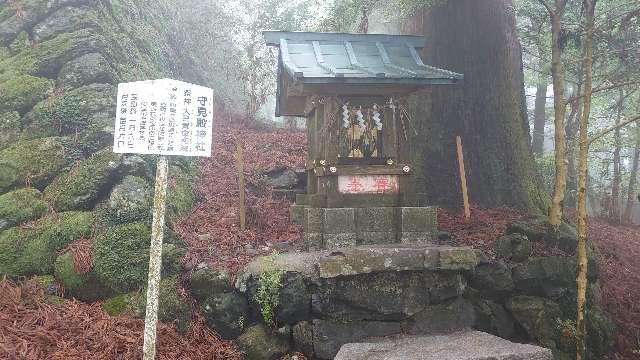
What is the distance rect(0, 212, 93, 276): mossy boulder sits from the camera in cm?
580

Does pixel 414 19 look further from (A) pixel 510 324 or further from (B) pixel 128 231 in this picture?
(B) pixel 128 231

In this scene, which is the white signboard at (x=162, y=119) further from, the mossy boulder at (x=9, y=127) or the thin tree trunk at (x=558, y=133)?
the thin tree trunk at (x=558, y=133)

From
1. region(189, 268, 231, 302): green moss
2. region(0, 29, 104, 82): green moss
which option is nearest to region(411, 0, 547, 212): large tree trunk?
region(189, 268, 231, 302): green moss

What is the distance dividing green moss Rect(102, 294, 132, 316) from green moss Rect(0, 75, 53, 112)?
5.34 meters

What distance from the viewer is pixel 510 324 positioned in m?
6.09

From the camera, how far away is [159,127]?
187 inches

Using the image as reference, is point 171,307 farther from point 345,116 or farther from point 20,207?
point 345,116

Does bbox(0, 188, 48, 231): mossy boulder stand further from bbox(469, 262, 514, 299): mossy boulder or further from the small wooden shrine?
bbox(469, 262, 514, 299): mossy boulder

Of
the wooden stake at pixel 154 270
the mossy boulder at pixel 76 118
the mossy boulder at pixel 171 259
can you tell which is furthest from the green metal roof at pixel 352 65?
the mossy boulder at pixel 76 118

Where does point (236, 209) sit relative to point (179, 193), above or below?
below

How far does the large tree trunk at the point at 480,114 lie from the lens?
9039 mm

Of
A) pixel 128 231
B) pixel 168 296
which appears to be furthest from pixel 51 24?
pixel 168 296

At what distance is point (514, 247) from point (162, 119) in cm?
534

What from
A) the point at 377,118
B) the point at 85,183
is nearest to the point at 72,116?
the point at 85,183
